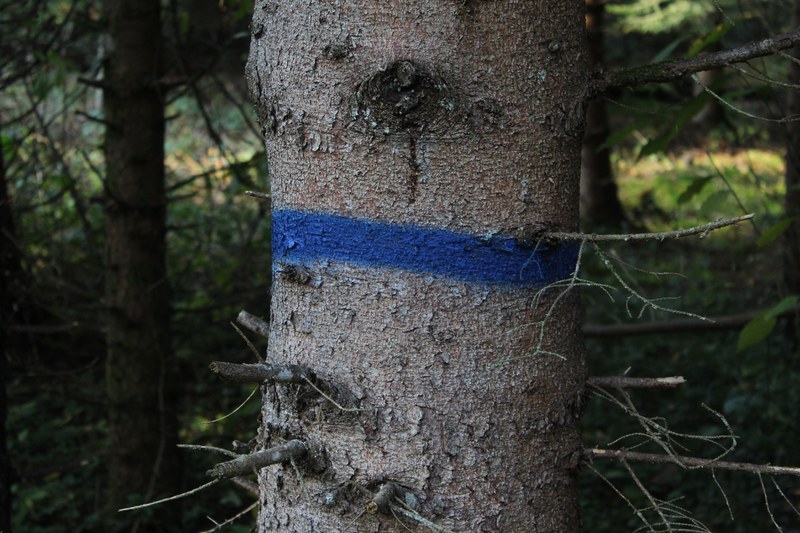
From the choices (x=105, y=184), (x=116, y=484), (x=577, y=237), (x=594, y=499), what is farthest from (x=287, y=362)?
(x=594, y=499)

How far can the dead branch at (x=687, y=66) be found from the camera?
47.0 inches

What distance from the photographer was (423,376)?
120 cm

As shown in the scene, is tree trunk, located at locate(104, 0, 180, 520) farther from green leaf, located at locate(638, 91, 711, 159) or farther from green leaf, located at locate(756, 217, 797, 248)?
green leaf, located at locate(756, 217, 797, 248)

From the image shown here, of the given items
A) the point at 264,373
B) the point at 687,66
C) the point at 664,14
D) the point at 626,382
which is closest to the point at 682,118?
the point at 687,66

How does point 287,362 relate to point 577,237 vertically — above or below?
below

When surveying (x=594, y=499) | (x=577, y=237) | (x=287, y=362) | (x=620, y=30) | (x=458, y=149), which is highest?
(x=620, y=30)

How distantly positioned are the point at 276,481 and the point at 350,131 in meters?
0.57

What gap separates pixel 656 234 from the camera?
44.7 inches

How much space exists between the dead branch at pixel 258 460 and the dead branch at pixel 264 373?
98mm

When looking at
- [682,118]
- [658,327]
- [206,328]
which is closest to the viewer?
[682,118]

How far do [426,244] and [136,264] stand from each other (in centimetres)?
241

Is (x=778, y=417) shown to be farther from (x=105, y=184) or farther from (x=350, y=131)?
(x=350, y=131)

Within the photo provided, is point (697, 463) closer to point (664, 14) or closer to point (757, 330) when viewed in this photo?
point (757, 330)

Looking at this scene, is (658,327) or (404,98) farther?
(658,327)
